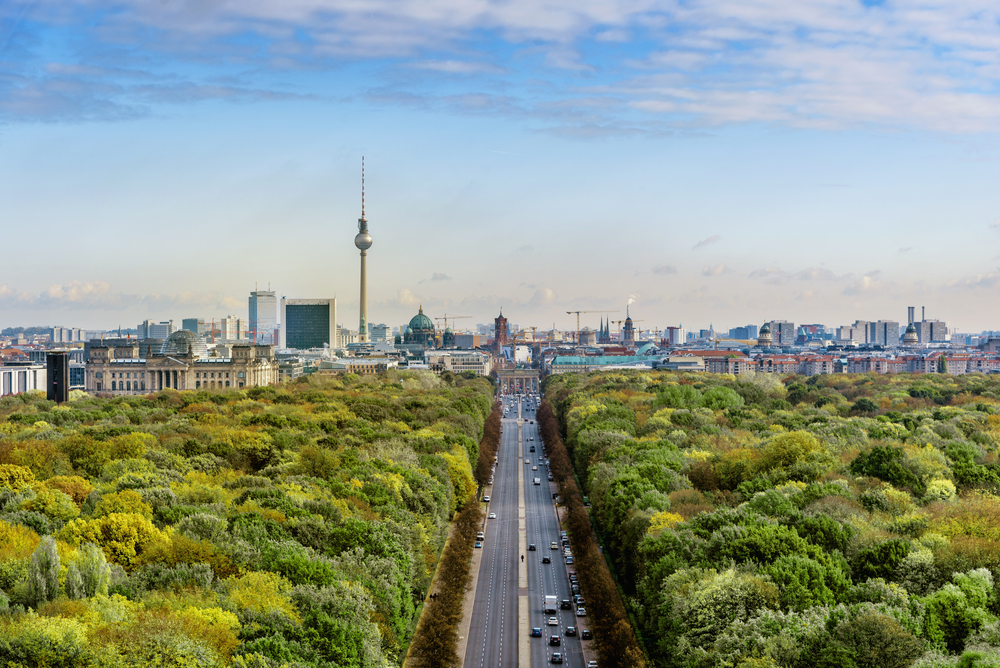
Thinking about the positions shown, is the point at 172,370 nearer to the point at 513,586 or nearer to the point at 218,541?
the point at 513,586

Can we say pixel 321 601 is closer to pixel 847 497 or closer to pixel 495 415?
pixel 847 497

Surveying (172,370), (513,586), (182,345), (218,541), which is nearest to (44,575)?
(218,541)

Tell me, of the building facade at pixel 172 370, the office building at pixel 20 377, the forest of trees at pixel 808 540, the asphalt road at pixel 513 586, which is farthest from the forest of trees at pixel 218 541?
the office building at pixel 20 377

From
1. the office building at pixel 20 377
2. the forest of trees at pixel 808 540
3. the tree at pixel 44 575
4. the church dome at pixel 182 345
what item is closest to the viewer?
the tree at pixel 44 575

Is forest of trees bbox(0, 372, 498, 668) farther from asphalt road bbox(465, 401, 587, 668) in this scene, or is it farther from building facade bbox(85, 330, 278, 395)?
building facade bbox(85, 330, 278, 395)

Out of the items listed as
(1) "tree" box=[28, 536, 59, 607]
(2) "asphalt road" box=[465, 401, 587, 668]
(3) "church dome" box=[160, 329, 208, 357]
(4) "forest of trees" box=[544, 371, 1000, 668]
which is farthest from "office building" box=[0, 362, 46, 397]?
(1) "tree" box=[28, 536, 59, 607]

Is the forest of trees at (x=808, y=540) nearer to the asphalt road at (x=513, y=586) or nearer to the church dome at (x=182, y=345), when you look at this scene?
the asphalt road at (x=513, y=586)

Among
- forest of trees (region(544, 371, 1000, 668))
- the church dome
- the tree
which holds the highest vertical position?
the church dome
